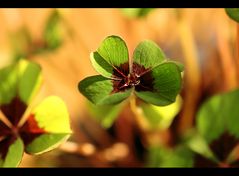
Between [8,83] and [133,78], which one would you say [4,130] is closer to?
[8,83]

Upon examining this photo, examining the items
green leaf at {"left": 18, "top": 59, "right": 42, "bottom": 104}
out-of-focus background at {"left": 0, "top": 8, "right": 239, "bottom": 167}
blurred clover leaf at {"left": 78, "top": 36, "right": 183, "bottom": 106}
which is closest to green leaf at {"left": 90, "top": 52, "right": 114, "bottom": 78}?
blurred clover leaf at {"left": 78, "top": 36, "right": 183, "bottom": 106}

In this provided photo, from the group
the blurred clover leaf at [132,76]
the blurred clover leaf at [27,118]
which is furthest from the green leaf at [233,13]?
the blurred clover leaf at [27,118]

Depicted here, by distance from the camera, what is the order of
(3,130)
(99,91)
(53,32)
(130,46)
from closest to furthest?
(99,91) → (3,130) → (53,32) → (130,46)

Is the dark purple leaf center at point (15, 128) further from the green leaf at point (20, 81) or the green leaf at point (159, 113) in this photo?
the green leaf at point (159, 113)

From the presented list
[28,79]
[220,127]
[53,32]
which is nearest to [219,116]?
[220,127]

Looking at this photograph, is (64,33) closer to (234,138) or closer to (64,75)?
(64,75)
